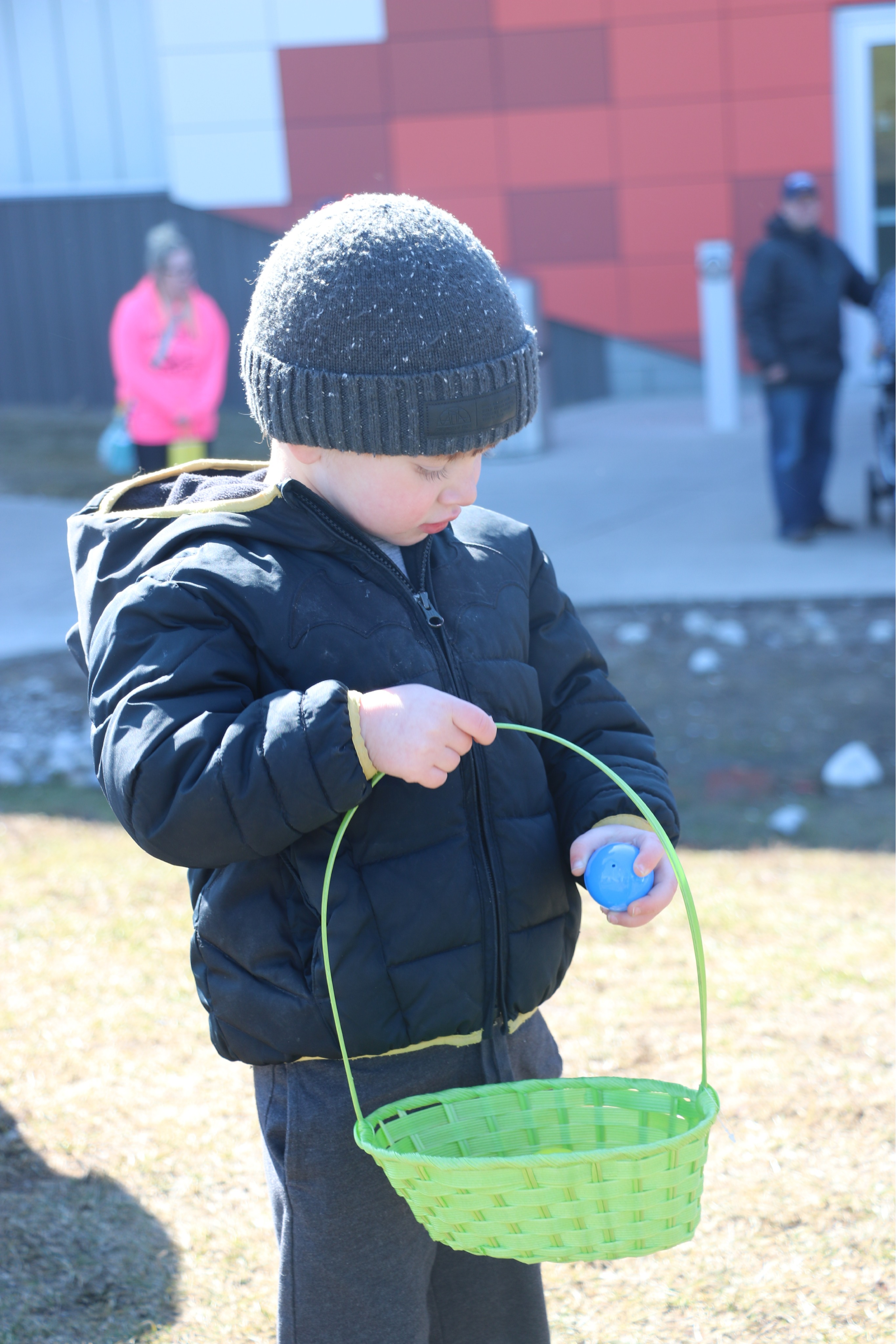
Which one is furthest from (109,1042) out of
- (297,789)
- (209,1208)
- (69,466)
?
(69,466)

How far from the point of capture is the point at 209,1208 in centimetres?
266

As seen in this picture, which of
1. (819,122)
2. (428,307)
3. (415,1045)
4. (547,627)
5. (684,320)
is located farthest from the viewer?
(684,320)

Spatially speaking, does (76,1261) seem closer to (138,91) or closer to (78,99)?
(138,91)

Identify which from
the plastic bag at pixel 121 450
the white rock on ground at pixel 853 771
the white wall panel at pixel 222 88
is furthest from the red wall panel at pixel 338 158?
the white rock on ground at pixel 853 771

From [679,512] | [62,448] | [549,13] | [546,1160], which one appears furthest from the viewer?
[549,13]

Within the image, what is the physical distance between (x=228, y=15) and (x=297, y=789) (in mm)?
12312

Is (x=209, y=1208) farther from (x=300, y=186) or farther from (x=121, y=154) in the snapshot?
(x=121, y=154)

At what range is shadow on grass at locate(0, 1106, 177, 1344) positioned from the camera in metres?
2.32

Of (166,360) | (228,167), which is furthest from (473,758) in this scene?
(228,167)

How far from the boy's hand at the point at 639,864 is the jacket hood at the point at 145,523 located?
56 centimetres

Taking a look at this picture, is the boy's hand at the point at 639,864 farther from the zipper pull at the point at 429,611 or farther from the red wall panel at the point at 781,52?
the red wall panel at the point at 781,52

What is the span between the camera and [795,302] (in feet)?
23.5

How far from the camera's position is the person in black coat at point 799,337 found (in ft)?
23.4

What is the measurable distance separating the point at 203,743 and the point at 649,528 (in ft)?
21.7
